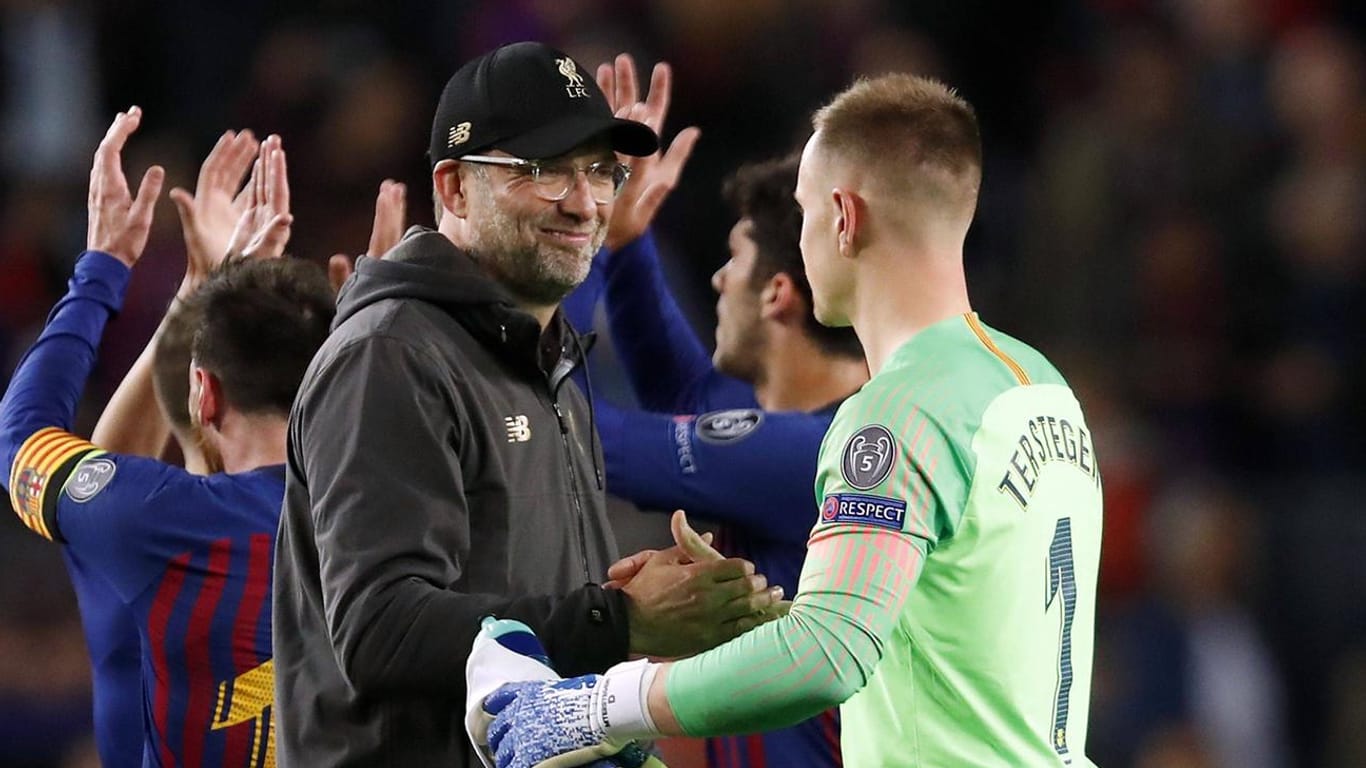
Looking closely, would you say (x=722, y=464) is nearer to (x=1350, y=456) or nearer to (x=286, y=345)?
(x=286, y=345)

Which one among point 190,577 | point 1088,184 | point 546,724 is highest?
point 1088,184

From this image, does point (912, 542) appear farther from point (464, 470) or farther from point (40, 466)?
point (40, 466)

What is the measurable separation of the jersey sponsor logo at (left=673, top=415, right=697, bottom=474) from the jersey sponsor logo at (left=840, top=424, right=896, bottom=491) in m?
1.49

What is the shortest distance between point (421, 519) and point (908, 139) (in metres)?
1.02

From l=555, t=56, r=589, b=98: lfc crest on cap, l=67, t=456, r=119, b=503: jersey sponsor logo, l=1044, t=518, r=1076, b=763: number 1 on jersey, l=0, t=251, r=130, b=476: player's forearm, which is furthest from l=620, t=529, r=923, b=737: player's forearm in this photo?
l=0, t=251, r=130, b=476: player's forearm

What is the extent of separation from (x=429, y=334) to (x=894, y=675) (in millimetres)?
1010

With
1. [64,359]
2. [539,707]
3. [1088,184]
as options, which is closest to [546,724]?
[539,707]

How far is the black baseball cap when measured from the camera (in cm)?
368

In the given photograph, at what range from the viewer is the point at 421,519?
3.30 m

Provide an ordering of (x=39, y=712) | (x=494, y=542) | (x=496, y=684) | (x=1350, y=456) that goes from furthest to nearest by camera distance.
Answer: (x=1350, y=456)
(x=39, y=712)
(x=494, y=542)
(x=496, y=684)

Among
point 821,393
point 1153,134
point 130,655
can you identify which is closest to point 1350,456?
point 1153,134

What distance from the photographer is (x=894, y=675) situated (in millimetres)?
3125

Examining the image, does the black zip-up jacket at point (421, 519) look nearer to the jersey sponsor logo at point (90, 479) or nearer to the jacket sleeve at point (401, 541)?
the jacket sleeve at point (401, 541)

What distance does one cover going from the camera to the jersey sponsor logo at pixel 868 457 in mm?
2998
